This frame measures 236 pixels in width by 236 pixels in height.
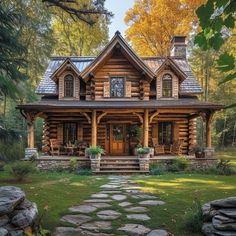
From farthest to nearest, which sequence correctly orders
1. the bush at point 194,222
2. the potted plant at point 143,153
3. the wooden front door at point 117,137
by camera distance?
1. the wooden front door at point 117,137
2. the potted plant at point 143,153
3. the bush at point 194,222

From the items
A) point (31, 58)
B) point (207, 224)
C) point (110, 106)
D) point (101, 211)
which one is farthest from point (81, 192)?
point (31, 58)

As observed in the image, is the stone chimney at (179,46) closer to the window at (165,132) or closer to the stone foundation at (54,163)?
the window at (165,132)

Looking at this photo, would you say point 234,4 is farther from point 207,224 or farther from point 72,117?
point 72,117

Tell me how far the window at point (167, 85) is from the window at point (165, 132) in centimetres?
197

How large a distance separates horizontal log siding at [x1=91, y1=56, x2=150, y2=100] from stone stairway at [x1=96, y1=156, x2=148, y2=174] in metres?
4.60

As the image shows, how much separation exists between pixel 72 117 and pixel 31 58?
11.2m

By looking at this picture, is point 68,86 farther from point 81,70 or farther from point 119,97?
point 119,97

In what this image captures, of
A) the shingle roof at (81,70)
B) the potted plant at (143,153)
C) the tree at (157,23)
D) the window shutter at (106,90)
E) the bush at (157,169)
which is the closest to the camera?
the bush at (157,169)

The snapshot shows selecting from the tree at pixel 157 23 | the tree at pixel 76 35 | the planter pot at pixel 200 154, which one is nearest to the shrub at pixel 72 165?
the planter pot at pixel 200 154

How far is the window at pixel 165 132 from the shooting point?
20441mm

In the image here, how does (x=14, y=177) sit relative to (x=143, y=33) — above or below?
below

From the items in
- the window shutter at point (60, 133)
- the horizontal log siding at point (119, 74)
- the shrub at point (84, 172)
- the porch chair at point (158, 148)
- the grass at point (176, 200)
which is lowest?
the shrub at point (84, 172)

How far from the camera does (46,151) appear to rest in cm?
1975

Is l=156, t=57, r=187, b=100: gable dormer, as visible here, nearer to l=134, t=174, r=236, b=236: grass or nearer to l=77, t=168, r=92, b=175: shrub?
l=77, t=168, r=92, b=175: shrub
